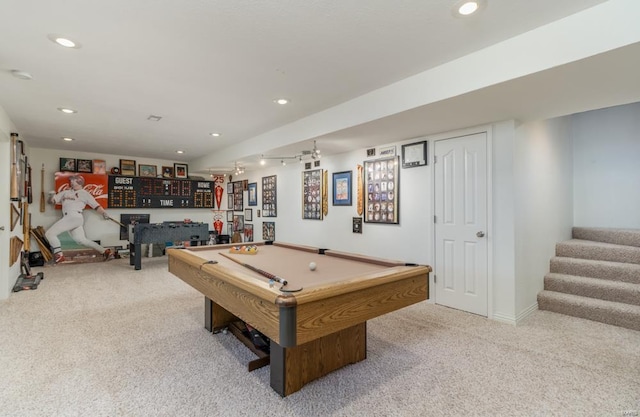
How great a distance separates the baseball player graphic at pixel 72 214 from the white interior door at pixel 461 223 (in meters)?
6.84

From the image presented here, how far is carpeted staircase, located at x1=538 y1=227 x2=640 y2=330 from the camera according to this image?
10.4ft

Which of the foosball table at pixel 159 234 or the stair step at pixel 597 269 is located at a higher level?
the foosball table at pixel 159 234

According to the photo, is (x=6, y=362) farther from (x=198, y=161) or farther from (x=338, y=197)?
(x=198, y=161)

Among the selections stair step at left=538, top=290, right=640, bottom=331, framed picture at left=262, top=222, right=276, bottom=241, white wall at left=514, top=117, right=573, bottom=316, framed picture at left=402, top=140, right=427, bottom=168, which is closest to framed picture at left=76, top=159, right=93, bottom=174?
framed picture at left=262, top=222, right=276, bottom=241

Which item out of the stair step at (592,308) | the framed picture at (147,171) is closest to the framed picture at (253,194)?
the framed picture at (147,171)

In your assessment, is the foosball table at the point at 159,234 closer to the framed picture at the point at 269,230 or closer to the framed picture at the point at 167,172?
the framed picture at the point at 269,230

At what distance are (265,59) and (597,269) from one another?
4324mm

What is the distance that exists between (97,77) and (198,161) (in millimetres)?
4781

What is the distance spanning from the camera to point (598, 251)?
380 centimetres

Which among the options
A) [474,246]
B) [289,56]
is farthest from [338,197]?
[289,56]

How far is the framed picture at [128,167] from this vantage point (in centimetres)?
711

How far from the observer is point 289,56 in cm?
245

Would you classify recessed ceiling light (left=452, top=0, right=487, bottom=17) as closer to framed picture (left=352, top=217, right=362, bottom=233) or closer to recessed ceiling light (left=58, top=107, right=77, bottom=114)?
framed picture (left=352, top=217, right=362, bottom=233)

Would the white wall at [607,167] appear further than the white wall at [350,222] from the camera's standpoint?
Yes
